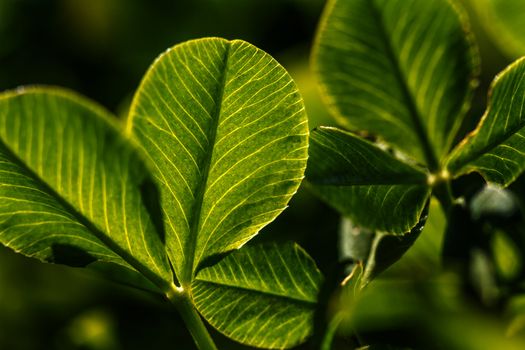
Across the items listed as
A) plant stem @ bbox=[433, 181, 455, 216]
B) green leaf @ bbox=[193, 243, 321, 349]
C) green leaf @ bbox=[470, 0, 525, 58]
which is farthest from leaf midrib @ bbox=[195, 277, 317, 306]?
green leaf @ bbox=[470, 0, 525, 58]

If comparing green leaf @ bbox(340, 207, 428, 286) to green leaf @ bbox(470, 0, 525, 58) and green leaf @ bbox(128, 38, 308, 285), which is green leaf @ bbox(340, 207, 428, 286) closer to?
green leaf @ bbox(128, 38, 308, 285)

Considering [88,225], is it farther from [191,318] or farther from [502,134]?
[502,134]

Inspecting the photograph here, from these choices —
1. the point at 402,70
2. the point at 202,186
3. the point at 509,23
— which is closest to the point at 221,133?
the point at 202,186

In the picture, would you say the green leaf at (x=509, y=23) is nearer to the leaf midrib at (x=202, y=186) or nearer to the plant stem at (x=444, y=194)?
the plant stem at (x=444, y=194)

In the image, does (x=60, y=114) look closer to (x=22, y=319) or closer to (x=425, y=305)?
(x=425, y=305)

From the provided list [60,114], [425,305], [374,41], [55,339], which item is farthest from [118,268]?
[55,339]

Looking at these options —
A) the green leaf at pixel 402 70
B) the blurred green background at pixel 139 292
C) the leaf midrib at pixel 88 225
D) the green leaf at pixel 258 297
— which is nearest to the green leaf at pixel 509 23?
the blurred green background at pixel 139 292
